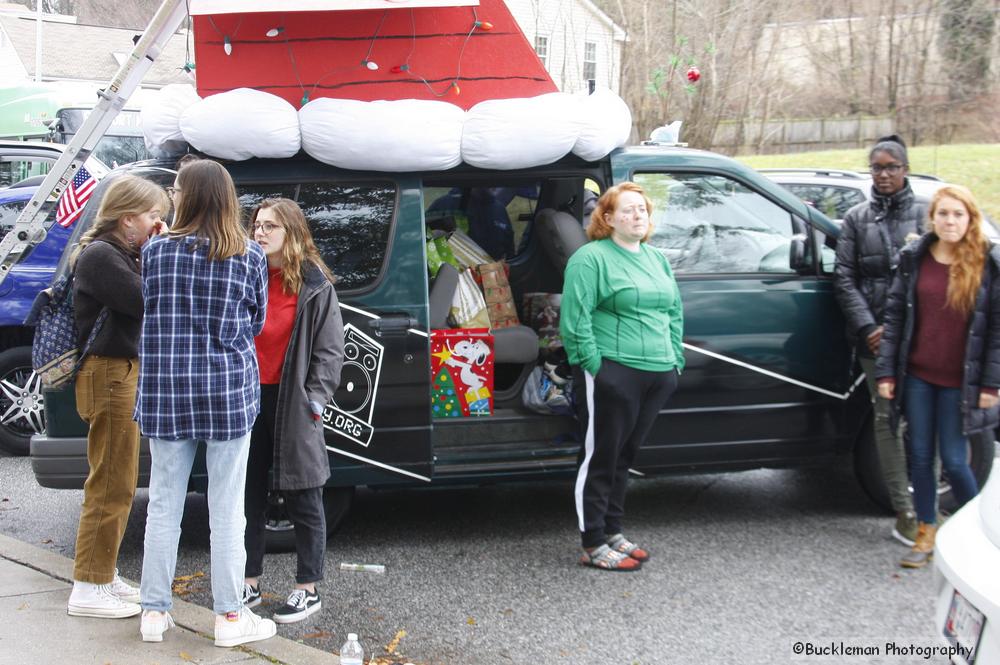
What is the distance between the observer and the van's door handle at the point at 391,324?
517 centimetres

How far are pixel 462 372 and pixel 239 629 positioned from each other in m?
2.00

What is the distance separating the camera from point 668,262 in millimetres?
5340

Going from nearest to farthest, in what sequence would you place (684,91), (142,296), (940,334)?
(142,296) < (940,334) < (684,91)

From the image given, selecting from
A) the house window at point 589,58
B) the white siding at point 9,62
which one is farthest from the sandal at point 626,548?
the white siding at point 9,62

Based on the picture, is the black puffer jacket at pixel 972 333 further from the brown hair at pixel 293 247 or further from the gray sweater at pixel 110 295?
the gray sweater at pixel 110 295

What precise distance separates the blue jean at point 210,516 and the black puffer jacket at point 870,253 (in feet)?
10.6

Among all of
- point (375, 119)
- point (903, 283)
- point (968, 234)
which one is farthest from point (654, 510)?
point (375, 119)

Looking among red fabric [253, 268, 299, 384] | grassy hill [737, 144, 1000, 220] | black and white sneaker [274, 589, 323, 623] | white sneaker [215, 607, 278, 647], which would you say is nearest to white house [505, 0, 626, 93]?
grassy hill [737, 144, 1000, 220]

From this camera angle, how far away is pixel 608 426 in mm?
5086

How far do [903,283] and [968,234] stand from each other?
384 mm

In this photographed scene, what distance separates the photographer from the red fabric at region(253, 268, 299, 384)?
4406mm

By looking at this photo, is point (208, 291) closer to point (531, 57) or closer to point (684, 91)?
point (531, 57)

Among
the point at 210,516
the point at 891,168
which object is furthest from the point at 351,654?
the point at 891,168

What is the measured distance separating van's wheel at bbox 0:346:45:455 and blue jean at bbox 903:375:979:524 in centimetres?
569
